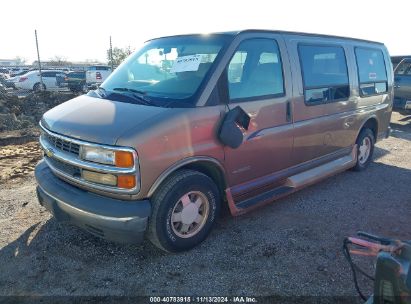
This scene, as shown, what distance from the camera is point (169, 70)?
3.77 m

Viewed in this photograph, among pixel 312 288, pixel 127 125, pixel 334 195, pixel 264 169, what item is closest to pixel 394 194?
pixel 334 195

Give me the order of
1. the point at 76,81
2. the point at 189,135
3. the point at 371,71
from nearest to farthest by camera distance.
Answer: the point at 189,135 < the point at 371,71 < the point at 76,81

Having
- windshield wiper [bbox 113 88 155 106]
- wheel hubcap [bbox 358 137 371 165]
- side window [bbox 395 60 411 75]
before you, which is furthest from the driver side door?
side window [bbox 395 60 411 75]

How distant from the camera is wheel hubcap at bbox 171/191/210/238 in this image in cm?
339

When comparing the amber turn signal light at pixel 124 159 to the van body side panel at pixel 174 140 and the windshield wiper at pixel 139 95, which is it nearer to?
the van body side panel at pixel 174 140

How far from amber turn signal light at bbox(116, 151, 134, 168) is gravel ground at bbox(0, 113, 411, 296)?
1.03m

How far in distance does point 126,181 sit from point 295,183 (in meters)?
2.36

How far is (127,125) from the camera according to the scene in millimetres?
3025

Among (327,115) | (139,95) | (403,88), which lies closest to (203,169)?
(139,95)

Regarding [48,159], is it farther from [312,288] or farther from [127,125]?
[312,288]

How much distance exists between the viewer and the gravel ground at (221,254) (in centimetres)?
304

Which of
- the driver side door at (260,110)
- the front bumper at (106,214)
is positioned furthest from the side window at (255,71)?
the front bumper at (106,214)

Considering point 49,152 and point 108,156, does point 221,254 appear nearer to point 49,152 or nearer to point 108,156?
point 108,156

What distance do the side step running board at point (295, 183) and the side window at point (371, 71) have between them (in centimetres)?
102
